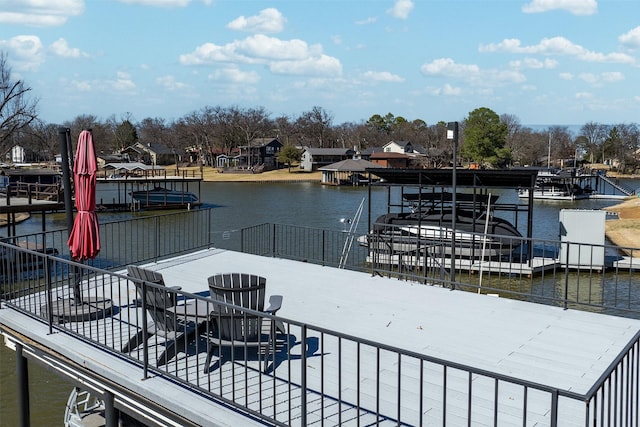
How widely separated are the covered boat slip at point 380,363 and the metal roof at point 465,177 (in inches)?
401

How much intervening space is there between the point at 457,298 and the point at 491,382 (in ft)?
10.7

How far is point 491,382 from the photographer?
248 inches

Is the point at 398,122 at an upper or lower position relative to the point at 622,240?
upper

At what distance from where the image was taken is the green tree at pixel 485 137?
88312 millimetres

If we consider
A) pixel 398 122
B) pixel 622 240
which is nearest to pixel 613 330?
pixel 622 240

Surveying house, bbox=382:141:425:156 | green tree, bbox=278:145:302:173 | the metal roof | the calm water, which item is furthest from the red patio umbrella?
house, bbox=382:141:425:156

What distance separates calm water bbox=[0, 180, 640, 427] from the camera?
10.8m

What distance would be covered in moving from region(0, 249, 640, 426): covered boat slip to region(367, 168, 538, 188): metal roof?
401 inches

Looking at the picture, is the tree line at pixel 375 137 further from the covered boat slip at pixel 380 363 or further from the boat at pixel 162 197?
the covered boat slip at pixel 380 363

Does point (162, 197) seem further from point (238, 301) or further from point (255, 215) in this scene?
point (238, 301)

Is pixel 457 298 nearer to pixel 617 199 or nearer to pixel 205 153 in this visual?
pixel 617 199

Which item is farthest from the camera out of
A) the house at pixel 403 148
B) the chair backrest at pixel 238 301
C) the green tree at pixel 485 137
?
the house at pixel 403 148

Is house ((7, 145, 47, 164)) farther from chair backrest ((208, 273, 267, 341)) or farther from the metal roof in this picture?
chair backrest ((208, 273, 267, 341))

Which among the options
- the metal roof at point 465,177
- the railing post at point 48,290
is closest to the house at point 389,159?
the metal roof at point 465,177
